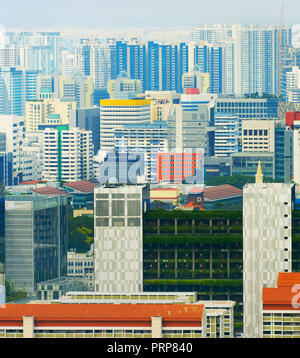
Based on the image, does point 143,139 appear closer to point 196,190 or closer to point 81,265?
point 196,190

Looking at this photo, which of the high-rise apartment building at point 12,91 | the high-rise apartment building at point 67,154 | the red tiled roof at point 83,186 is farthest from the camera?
the high-rise apartment building at point 12,91

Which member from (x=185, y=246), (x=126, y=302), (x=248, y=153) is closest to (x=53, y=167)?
(x=248, y=153)

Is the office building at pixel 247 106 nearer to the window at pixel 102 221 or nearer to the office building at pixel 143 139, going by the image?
the office building at pixel 143 139

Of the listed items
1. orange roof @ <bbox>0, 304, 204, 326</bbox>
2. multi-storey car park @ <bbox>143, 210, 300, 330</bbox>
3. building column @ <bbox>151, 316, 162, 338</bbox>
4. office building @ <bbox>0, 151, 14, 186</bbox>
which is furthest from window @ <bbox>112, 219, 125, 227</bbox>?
office building @ <bbox>0, 151, 14, 186</bbox>

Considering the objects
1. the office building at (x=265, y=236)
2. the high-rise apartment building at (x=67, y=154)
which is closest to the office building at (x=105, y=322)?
the office building at (x=265, y=236)

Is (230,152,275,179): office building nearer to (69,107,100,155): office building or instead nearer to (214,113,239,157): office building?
(214,113,239,157): office building
